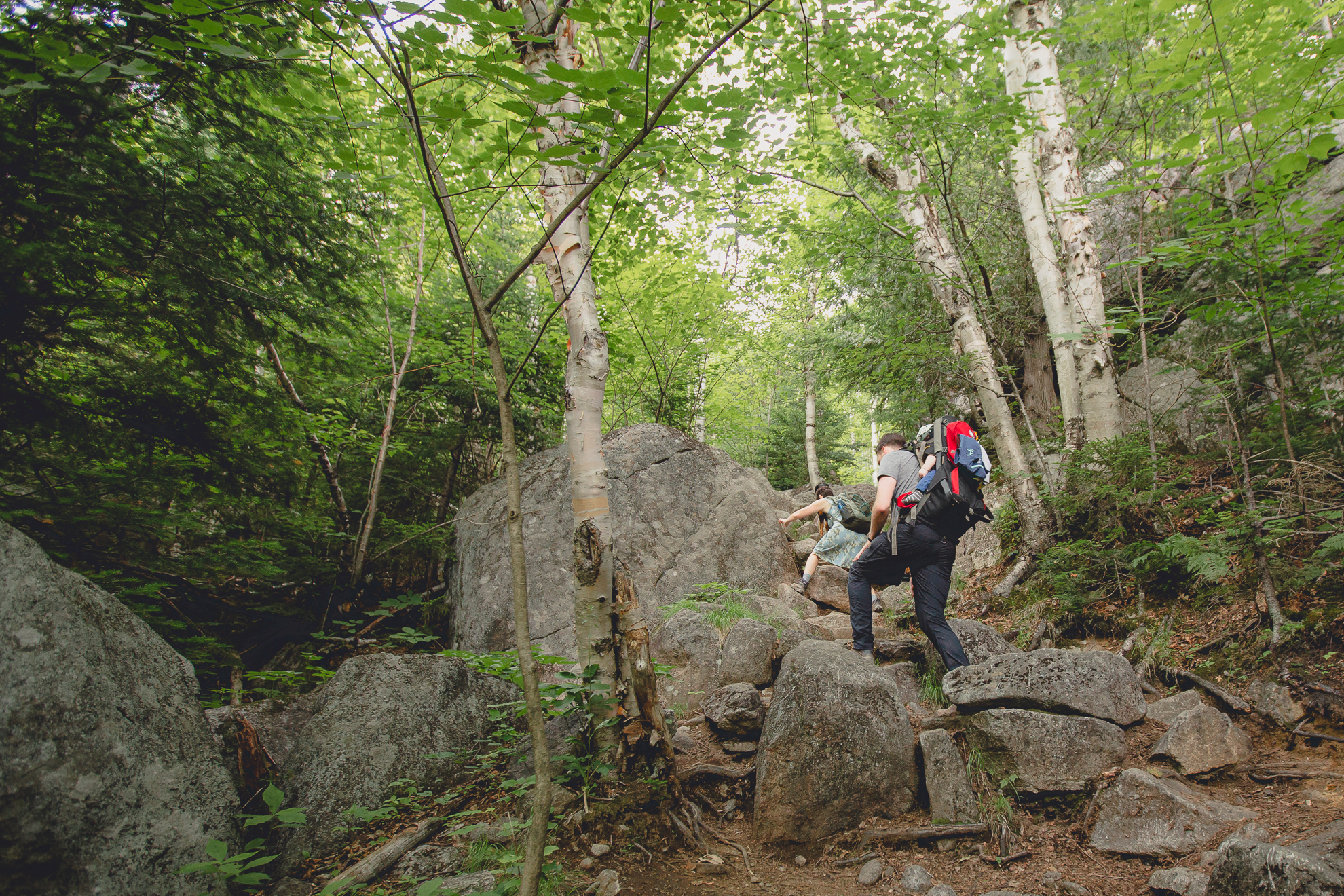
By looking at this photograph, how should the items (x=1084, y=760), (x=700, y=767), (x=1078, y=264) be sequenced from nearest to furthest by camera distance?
(x=1084, y=760), (x=700, y=767), (x=1078, y=264)

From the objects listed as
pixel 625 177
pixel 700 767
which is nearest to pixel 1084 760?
pixel 700 767

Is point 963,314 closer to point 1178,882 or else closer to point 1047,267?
point 1047,267

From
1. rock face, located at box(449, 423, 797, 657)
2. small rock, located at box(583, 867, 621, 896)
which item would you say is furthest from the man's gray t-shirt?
rock face, located at box(449, 423, 797, 657)

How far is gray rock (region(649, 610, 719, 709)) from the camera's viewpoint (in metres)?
4.94

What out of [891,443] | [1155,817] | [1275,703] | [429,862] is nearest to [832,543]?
[891,443]

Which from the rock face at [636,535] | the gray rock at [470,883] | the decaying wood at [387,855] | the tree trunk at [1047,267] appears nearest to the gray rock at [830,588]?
the rock face at [636,535]

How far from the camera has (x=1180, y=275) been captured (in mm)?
A: 6523

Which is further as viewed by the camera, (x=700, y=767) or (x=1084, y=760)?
(x=700, y=767)

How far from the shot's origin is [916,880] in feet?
8.86

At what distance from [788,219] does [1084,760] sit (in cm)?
677

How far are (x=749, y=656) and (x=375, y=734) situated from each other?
9.95ft

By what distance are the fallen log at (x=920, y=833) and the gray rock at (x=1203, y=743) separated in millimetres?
1189

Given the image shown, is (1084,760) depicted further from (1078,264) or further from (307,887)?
(1078,264)

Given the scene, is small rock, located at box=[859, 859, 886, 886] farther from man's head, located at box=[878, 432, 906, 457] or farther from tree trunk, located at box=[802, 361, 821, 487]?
tree trunk, located at box=[802, 361, 821, 487]
